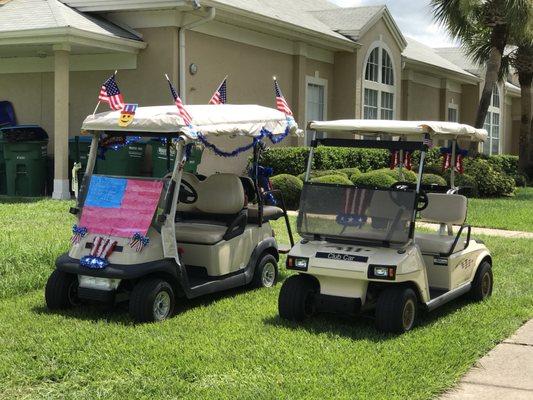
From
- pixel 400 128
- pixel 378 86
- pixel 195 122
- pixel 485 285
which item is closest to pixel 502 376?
pixel 400 128

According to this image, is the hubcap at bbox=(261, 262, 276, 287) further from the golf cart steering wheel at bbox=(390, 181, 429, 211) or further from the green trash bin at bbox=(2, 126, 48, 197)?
the green trash bin at bbox=(2, 126, 48, 197)

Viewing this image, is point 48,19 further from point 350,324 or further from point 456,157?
point 350,324

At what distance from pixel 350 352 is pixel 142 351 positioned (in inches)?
57.7

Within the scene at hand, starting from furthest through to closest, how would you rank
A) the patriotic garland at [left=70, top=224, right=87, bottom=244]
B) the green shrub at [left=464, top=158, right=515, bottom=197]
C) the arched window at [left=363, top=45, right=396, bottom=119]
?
the arched window at [left=363, top=45, right=396, bottom=119]
the green shrub at [left=464, top=158, right=515, bottom=197]
the patriotic garland at [left=70, top=224, right=87, bottom=244]

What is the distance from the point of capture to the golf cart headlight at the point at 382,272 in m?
5.59

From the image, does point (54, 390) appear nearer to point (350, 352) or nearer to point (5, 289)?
point (350, 352)

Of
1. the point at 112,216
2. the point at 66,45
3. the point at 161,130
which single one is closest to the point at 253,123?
the point at 161,130

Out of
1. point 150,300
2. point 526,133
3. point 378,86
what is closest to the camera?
point 150,300

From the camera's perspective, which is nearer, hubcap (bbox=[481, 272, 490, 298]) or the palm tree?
hubcap (bbox=[481, 272, 490, 298])

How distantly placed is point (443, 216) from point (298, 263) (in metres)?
1.67

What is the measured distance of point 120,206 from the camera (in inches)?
246

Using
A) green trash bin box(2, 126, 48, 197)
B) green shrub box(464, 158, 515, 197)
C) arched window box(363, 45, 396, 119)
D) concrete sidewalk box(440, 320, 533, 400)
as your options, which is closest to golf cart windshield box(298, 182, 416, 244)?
concrete sidewalk box(440, 320, 533, 400)

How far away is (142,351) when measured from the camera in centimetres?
519

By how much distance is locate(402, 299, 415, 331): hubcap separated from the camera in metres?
5.73
